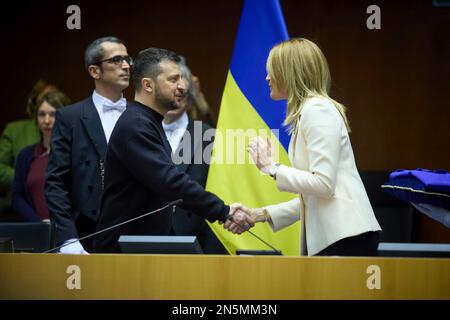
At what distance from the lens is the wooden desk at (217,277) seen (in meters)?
2.96

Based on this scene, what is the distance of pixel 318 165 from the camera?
3289 millimetres

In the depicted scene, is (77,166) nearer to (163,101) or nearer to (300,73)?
(163,101)

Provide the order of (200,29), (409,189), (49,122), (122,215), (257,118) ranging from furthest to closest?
(200,29)
(49,122)
(257,118)
(122,215)
(409,189)

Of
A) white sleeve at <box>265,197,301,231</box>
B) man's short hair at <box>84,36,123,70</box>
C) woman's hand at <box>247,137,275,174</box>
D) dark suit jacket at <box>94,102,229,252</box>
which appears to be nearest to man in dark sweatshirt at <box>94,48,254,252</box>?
dark suit jacket at <box>94,102,229,252</box>

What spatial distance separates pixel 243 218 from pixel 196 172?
1.03 metres

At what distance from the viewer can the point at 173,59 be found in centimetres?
403

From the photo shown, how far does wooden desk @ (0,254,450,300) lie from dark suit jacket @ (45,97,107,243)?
1217mm

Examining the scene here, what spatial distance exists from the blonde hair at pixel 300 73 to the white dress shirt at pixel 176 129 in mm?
1521

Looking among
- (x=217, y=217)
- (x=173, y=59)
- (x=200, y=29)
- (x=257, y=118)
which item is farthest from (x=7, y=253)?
(x=200, y=29)

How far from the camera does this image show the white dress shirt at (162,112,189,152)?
16.2 ft

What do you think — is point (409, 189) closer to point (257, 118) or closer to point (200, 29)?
point (257, 118)

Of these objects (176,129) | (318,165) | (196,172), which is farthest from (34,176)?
(318,165)

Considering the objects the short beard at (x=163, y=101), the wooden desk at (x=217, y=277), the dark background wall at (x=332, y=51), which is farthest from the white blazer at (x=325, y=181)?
the dark background wall at (x=332, y=51)
